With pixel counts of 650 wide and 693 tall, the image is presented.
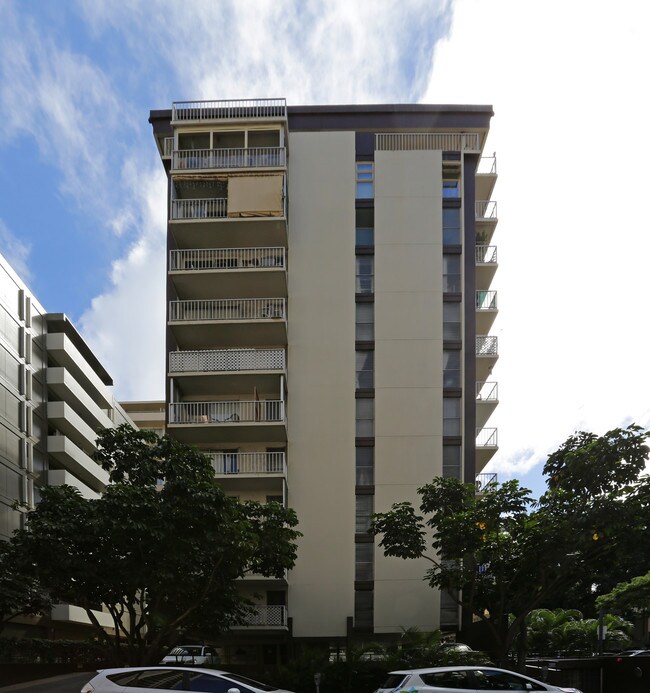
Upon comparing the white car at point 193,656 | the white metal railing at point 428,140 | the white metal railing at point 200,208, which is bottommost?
the white car at point 193,656

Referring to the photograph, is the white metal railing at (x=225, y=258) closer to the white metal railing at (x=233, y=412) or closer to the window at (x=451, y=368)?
the white metal railing at (x=233, y=412)

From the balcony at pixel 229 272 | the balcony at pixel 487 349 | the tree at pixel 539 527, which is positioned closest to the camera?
the tree at pixel 539 527

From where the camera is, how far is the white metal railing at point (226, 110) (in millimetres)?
38500

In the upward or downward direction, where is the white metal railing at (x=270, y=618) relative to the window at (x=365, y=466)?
downward

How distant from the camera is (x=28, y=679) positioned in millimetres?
37125

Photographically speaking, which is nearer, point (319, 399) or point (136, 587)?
point (136, 587)

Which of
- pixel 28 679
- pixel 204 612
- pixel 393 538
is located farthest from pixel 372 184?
pixel 28 679

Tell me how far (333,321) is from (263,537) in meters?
13.8

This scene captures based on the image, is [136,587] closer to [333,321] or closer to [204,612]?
[204,612]

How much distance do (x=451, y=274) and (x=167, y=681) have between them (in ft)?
80.4

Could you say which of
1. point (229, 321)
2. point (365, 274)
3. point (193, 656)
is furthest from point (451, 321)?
point (193, 656)

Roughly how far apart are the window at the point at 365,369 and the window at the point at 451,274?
13.7ft

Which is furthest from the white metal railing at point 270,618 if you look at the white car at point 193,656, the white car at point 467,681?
the white car at point 467,681

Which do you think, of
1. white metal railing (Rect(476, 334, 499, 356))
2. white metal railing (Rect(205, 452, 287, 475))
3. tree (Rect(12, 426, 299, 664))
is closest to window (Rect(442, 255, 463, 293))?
white metal railing (Rect(476, 334, 499, 356))
